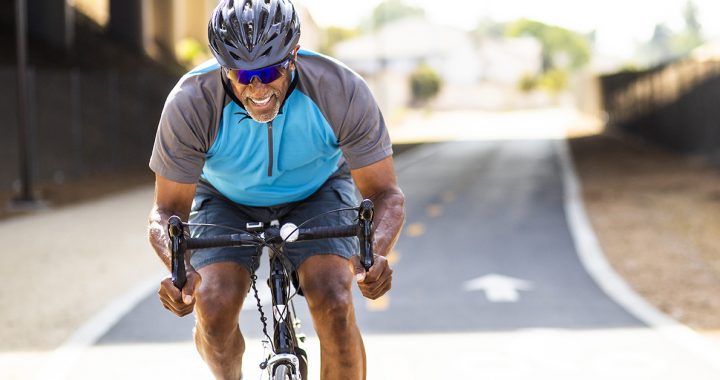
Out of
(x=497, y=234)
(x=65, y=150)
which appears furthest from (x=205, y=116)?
(x=65, y=150)

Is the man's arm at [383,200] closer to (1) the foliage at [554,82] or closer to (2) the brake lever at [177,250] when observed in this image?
(2) the brake lever at [177,250]

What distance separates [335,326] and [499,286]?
638cm

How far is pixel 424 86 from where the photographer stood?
98188 millimetres

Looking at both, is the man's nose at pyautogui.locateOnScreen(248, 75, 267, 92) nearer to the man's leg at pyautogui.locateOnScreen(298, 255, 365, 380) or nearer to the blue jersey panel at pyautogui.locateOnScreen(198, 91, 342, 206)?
the blue jersey panel at pyautogui.locateOnScreen(198, 91, 342, 206)

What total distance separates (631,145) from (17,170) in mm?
20573

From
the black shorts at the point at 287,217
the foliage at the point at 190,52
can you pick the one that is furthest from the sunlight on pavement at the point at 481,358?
the foliage at the point at 190,52

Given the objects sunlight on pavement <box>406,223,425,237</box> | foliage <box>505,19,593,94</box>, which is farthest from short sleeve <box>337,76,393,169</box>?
foliage <box>505,19,593,94</box>

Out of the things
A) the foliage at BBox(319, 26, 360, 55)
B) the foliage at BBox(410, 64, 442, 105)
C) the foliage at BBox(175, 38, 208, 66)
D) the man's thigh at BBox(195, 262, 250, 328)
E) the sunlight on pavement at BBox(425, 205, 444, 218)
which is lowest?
the foliage at BBox(319, 26, 360, 55)

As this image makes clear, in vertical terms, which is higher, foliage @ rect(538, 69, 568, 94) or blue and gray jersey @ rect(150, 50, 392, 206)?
blue and gray jersey @ rect(150, 50, 392, 206)

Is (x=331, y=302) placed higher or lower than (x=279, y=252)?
lower

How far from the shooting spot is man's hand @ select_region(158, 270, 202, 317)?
12.0 ft

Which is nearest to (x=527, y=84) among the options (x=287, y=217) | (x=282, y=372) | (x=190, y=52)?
(x=190, y=52)

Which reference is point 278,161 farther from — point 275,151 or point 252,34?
point 252,34

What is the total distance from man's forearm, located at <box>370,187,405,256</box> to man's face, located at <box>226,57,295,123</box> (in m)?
0.58
